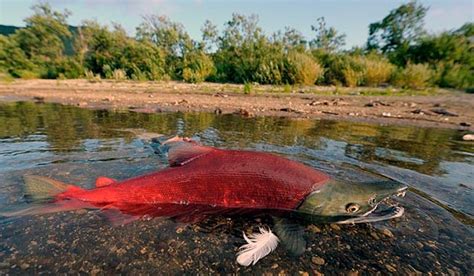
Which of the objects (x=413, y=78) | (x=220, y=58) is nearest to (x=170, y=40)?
(x=220, y=58)

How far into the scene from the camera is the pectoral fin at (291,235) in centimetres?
218

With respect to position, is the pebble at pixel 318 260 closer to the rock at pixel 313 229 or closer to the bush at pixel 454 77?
the rock at pixel 313 229

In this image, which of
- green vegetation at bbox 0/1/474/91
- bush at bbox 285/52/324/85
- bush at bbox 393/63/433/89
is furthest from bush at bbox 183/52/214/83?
bush at bbox 393/63/433/89

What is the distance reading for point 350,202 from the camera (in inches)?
89.6

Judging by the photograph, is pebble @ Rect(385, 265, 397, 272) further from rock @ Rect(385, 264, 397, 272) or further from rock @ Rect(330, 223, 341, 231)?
rock @ Rect(330, 223, 341, 231)

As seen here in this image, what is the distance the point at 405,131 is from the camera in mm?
7305

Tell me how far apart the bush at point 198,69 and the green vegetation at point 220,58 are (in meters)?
0.07

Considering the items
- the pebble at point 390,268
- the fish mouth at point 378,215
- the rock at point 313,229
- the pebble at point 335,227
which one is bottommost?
the pebble at point 390,268

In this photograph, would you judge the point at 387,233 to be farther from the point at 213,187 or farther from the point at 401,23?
the point at 401,23

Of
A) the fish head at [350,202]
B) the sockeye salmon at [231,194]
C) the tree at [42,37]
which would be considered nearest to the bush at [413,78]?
the fish head at [350,202]

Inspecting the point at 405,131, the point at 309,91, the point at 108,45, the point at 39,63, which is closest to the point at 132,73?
the point at 108,45

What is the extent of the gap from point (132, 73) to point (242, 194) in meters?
24.7

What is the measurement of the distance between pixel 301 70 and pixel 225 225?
17.0 meters

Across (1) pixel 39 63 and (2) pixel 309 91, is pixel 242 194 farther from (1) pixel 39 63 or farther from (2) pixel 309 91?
(1) pixel 39 63
